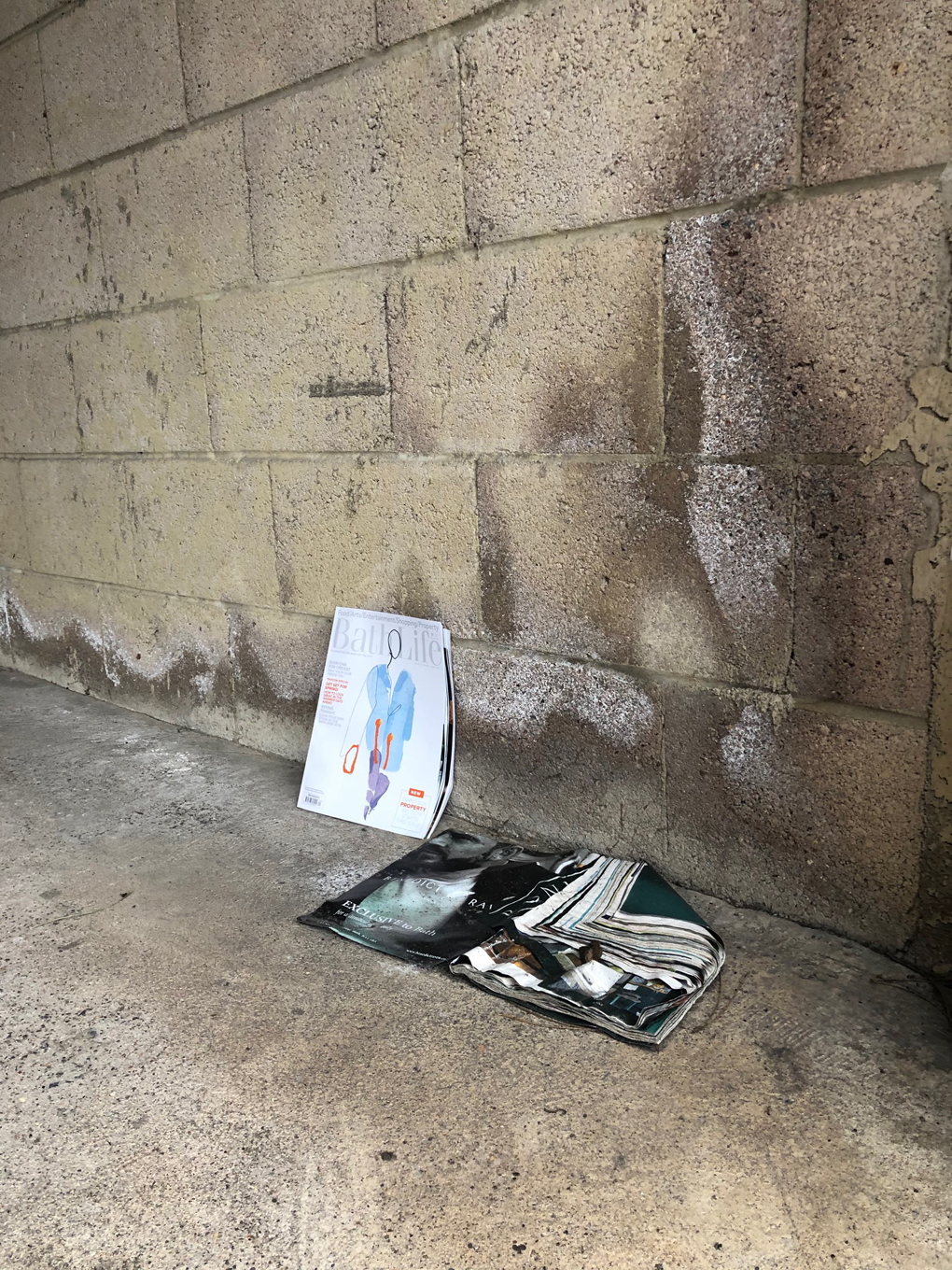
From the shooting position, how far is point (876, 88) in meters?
1.57

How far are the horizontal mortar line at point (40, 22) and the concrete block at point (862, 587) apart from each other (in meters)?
2.89

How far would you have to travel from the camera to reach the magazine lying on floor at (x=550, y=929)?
1720mm

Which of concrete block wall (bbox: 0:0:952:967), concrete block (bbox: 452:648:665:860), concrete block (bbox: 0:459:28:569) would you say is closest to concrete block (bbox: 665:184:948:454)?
concrete block wall (bbox: 0:0:952:967)

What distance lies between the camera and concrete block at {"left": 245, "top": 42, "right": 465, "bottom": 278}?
2.16 m

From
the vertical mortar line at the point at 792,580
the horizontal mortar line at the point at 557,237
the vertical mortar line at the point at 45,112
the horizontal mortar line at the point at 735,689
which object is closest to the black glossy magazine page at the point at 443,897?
the horizontal mortar line at the point at 735,689

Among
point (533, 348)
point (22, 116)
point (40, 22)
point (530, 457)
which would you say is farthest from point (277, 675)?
point (40, 22)

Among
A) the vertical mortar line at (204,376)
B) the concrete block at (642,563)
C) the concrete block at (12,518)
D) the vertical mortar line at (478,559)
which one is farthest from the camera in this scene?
the concrete block at (12,518)

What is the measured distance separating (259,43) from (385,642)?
1619 millimetres

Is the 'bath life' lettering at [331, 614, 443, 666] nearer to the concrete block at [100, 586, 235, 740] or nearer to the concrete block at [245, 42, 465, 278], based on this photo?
the concrete block at [100, 586, 235, 740]

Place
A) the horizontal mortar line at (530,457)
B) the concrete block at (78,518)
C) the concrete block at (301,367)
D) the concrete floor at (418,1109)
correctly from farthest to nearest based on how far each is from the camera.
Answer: the concrete block at (78,518), the concrete block at (301,367), the horizontal mortar line at (530,457), the concrete floor at (418,1109)

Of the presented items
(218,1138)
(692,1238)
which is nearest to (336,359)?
(218,1138)

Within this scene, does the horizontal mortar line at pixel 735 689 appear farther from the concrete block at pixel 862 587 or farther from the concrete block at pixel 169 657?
the concrete block at pixel 169 657

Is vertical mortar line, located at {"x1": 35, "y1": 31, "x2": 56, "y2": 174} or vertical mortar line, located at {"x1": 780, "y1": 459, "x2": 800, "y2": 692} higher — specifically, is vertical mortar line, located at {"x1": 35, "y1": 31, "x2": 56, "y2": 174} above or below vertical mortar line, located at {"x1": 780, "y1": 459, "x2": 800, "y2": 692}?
above

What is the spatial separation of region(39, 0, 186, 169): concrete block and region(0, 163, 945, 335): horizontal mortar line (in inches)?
20.9
